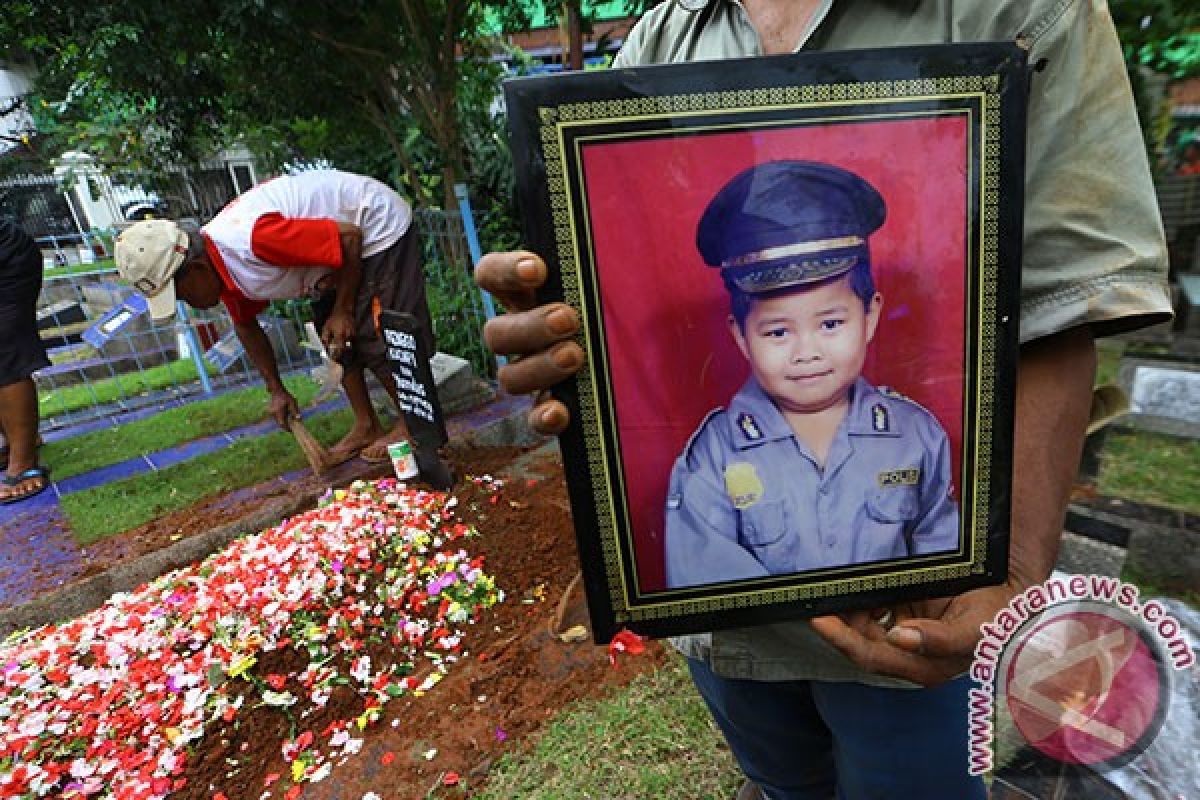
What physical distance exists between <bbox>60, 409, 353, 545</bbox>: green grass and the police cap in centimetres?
443

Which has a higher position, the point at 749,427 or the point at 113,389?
the point at 749,427

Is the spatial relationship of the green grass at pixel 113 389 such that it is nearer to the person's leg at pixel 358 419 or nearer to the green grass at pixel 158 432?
the green grass at pixel 158 432

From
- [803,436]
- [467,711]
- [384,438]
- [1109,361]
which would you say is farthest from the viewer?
[384,438]

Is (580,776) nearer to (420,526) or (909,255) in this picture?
(420,526)

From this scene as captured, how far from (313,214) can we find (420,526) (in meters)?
2.00

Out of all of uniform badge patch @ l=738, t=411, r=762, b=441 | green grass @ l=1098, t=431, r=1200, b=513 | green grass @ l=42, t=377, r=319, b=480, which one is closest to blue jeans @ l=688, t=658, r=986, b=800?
uniform badge patch @ l=738, t=411, r=762, b=441

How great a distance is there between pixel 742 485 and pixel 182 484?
4.73m

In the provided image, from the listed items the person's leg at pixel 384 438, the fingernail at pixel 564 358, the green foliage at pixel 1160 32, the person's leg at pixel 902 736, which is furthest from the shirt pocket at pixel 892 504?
the person's leg at pixel 384 438

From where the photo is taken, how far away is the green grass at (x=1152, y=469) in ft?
10.0

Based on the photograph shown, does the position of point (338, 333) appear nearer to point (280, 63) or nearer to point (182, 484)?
point (182, 484)

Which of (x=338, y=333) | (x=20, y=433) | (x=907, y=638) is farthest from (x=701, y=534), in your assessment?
(x=20, y=433)

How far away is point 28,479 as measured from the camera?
471cm

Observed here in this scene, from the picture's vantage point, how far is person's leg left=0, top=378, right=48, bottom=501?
457 cm

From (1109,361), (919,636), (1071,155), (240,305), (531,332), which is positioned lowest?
(1109,361)
